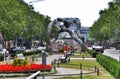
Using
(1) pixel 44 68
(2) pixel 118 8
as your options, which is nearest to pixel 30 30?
(2) pixel 118 8

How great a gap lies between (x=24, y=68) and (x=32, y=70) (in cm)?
65

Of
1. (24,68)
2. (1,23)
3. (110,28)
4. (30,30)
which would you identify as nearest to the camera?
(24,68)

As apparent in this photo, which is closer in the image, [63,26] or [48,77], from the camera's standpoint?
[48,77]

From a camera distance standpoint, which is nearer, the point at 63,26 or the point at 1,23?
the point at 1,23

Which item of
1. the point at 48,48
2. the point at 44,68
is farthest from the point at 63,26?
the point at 44,68

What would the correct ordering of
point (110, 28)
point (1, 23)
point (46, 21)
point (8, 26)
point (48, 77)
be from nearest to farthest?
1. point (48, 77)
2. point (1, 23)
3. point (8, 26)
4. point (110, 28)
5. point (46, 21)

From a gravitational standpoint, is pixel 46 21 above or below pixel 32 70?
above

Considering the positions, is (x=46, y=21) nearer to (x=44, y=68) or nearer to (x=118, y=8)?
(x=118, y=8)

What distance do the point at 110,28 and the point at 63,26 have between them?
1641 centimetres

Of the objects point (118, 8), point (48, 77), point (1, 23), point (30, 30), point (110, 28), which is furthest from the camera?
point (30, 30)

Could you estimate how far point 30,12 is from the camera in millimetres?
117938

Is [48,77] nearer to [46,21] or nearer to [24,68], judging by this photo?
[24,68]

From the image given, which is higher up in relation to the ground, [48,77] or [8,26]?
[8,26]

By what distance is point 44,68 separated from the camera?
33.2 m
